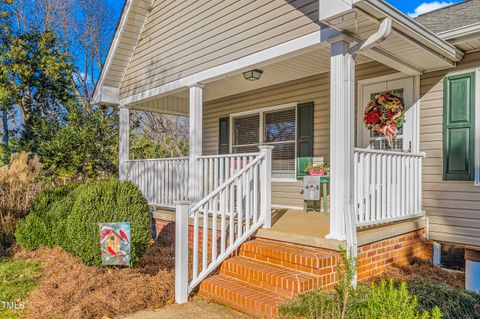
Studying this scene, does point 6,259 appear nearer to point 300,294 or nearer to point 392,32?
point 300,294

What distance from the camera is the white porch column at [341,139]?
400 centimetres

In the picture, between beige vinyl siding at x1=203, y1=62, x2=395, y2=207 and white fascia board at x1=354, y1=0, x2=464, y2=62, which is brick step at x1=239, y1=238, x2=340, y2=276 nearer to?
white fascia board at x1=354, y1=0, x2=464, y2=62

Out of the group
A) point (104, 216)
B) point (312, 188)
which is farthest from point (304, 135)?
point (104, 216)

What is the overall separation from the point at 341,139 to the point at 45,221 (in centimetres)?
521

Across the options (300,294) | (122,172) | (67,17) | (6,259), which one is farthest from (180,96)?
(67,17)

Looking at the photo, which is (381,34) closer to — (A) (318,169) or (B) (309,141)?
(A) (318,169)

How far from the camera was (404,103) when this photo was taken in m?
5.49

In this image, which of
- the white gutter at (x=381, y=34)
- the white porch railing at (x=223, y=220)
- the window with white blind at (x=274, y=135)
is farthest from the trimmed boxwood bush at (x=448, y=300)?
the window with white blind at (x=274, y=135)

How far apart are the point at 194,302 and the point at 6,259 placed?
3838mm

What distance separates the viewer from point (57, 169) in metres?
10.0

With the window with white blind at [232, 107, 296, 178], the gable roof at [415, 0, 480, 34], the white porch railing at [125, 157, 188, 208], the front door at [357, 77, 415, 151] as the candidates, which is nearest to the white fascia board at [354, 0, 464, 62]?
the gable roof at [415, 0, 480, 34]

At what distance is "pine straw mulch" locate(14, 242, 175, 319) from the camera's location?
3.72 m

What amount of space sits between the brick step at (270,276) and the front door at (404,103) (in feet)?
8.75

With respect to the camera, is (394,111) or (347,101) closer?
(347,101)
